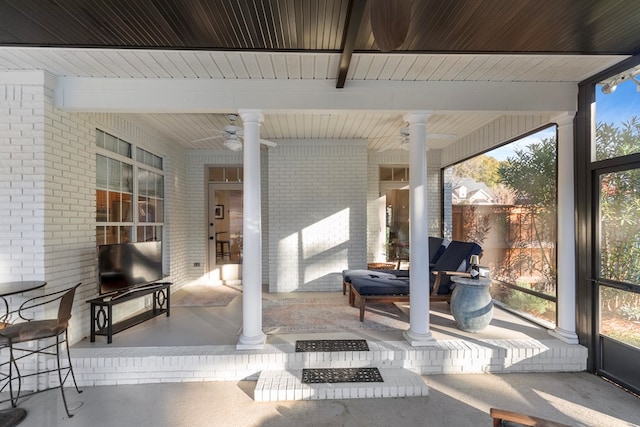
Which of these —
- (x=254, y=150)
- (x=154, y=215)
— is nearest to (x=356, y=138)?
(x=254, y=150)

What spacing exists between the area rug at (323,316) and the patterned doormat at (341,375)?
0.58 meters

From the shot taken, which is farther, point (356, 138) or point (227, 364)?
point (356, 138)

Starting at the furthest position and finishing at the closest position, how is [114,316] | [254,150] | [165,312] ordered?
[165,312] → [114,316] → [254,150]

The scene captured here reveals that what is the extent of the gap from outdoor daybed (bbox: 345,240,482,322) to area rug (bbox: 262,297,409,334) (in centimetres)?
21

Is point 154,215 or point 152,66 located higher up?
point 152,66

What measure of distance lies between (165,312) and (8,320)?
151 cm

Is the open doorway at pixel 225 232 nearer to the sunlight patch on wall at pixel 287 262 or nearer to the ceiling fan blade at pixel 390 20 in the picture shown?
the sunlight patch on wall at pixel 287 262

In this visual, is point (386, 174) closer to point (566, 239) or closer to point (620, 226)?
point (566, 239)

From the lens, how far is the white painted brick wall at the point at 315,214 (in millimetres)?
5363

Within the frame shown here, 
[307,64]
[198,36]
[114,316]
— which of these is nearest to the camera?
[198,36]

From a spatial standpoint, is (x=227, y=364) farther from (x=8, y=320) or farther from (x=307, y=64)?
(x=307, y=64)

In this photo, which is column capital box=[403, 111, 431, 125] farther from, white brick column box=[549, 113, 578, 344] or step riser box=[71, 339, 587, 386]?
step riser box=[71, 339, 587, 386]

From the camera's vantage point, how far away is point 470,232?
5.58 metres

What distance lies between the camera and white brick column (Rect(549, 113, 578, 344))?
3.15 metres
